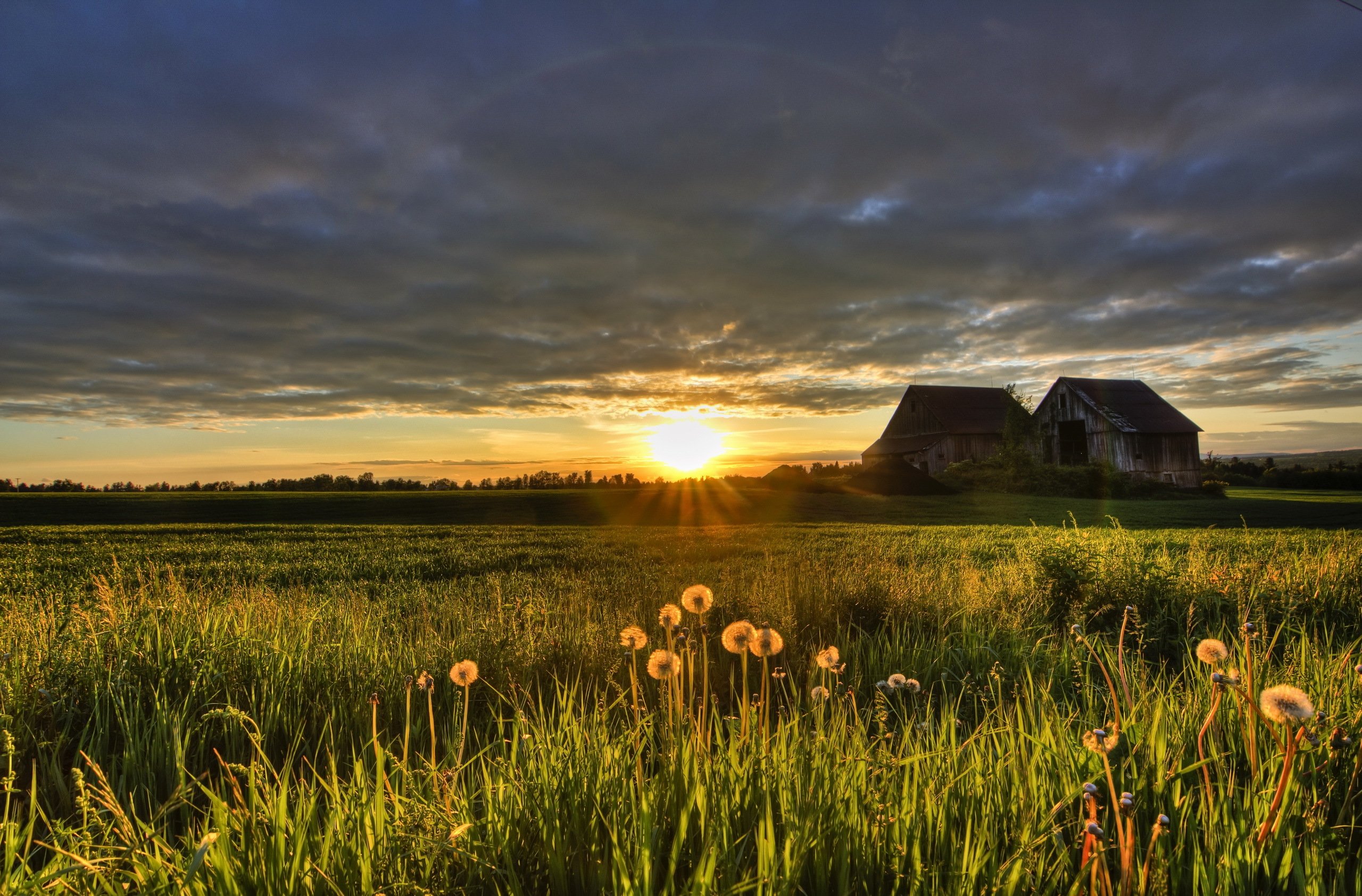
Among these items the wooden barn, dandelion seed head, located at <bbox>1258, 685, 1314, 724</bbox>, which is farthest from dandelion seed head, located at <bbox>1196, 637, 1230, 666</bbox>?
the wooden barn

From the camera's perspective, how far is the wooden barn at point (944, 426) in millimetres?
49812

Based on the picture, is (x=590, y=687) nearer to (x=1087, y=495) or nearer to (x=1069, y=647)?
(x=1069, y=647)

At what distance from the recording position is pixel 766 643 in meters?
2.42

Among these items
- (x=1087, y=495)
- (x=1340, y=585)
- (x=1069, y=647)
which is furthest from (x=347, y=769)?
(x=1087, y=495)

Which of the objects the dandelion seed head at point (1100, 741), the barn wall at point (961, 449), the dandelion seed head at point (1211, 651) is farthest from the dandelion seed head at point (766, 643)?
the barn wall at point (961, 449)

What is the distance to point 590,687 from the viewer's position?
505 centimetres

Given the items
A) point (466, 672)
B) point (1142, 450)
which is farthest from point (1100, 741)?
point (1142, 450)

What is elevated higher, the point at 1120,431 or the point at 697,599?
the point at 1120,431

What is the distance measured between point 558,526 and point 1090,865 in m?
24.0

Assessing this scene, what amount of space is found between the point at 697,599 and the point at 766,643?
1.58 ft

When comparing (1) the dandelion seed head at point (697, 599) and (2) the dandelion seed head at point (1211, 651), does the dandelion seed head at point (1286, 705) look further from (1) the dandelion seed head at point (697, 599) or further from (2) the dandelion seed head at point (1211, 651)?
(1) the dandelion seed head at point (697, 599)

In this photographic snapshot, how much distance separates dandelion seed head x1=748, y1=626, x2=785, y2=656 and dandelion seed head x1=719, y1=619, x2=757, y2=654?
25 mm

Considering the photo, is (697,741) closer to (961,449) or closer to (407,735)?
(407,735)

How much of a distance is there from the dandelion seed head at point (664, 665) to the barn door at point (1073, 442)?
172 ft
